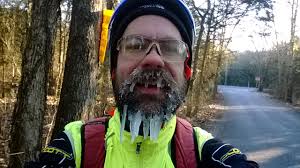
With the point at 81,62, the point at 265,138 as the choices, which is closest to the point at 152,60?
Answer: the point at 81,62

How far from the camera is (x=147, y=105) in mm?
1528

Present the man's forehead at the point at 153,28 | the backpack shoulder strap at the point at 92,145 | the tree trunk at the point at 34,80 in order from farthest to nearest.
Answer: the tree trunk at the point at 34,80
the man's forehead at the point at 153,28
the backpack shoulder strap at the point at 92,145

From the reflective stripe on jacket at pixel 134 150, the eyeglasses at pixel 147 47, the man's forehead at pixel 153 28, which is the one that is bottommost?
the reflective stripe on jacket at pixel 134 150

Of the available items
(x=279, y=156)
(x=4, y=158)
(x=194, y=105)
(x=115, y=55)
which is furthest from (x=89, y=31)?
(x=194, y=105)

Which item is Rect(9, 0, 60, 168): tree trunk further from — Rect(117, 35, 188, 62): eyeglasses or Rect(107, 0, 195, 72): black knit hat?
Rect(117, 35, 188, 62): eyeglasses

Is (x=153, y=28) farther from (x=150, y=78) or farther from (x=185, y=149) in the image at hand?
(x=185, y=149)

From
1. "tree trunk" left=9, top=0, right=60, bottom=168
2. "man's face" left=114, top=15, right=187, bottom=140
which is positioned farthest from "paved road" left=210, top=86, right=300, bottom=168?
"man's face" left=114, top=15, right=187, bottom=140

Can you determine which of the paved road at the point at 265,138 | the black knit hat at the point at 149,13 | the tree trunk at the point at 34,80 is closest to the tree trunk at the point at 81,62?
the tree trunk at the point at 34,80

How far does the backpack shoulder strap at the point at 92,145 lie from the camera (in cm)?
153

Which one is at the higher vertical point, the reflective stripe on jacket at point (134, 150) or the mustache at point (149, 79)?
the mustache at point (149, 79)

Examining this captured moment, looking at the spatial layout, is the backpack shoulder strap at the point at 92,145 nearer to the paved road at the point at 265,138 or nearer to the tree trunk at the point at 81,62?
the tree trunk at the point at 81,62

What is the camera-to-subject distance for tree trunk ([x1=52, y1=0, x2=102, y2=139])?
658cm

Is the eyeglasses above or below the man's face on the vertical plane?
above

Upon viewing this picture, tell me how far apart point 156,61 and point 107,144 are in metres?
0.36
